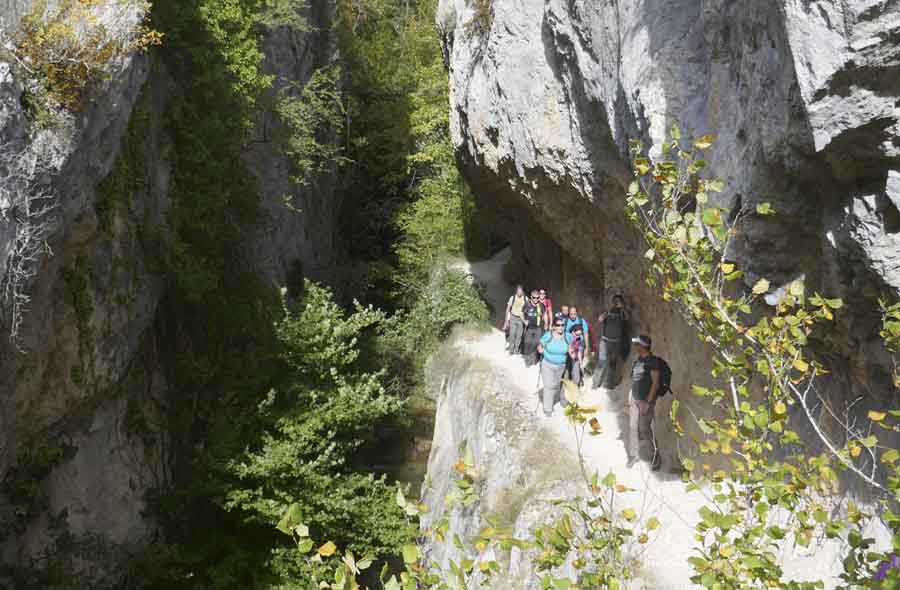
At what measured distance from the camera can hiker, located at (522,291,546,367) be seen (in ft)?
42.5

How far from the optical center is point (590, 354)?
12984 millimetres

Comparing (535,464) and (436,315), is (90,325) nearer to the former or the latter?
(535,464)

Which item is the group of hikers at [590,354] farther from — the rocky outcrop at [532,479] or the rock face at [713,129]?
the rock face at [713,129]

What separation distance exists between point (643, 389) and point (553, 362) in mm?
2017

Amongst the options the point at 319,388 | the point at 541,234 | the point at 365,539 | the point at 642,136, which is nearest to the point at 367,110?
the point at 541,234

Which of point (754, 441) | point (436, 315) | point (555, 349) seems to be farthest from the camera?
point (436, 315)

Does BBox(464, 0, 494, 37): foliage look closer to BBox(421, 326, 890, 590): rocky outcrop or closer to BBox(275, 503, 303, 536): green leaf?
BBox(421, 326, 890, 590): rocky outcrop

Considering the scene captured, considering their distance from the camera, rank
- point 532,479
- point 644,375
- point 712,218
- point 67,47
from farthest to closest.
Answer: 1. point 532,479
2. point 67,47
3. point 644,375
4. point 712,218

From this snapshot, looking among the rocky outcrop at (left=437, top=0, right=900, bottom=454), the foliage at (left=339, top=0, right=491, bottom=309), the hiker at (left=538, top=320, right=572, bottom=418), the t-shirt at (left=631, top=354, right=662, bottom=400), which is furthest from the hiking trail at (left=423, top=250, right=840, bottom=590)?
the foliage at (left=339, top=0, right=491, bottom=309)

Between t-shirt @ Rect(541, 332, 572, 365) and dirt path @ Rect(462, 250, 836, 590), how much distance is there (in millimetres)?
537

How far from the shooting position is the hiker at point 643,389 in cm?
786

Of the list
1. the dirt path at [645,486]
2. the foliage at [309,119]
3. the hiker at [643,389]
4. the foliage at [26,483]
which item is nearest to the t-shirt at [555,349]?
the dirt path at [645,486]

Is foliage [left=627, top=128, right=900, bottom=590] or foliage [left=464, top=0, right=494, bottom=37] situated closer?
foliage [left=627, top=128, right=900, bottom=590]

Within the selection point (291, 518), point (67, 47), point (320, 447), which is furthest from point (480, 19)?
point (291, 518)
